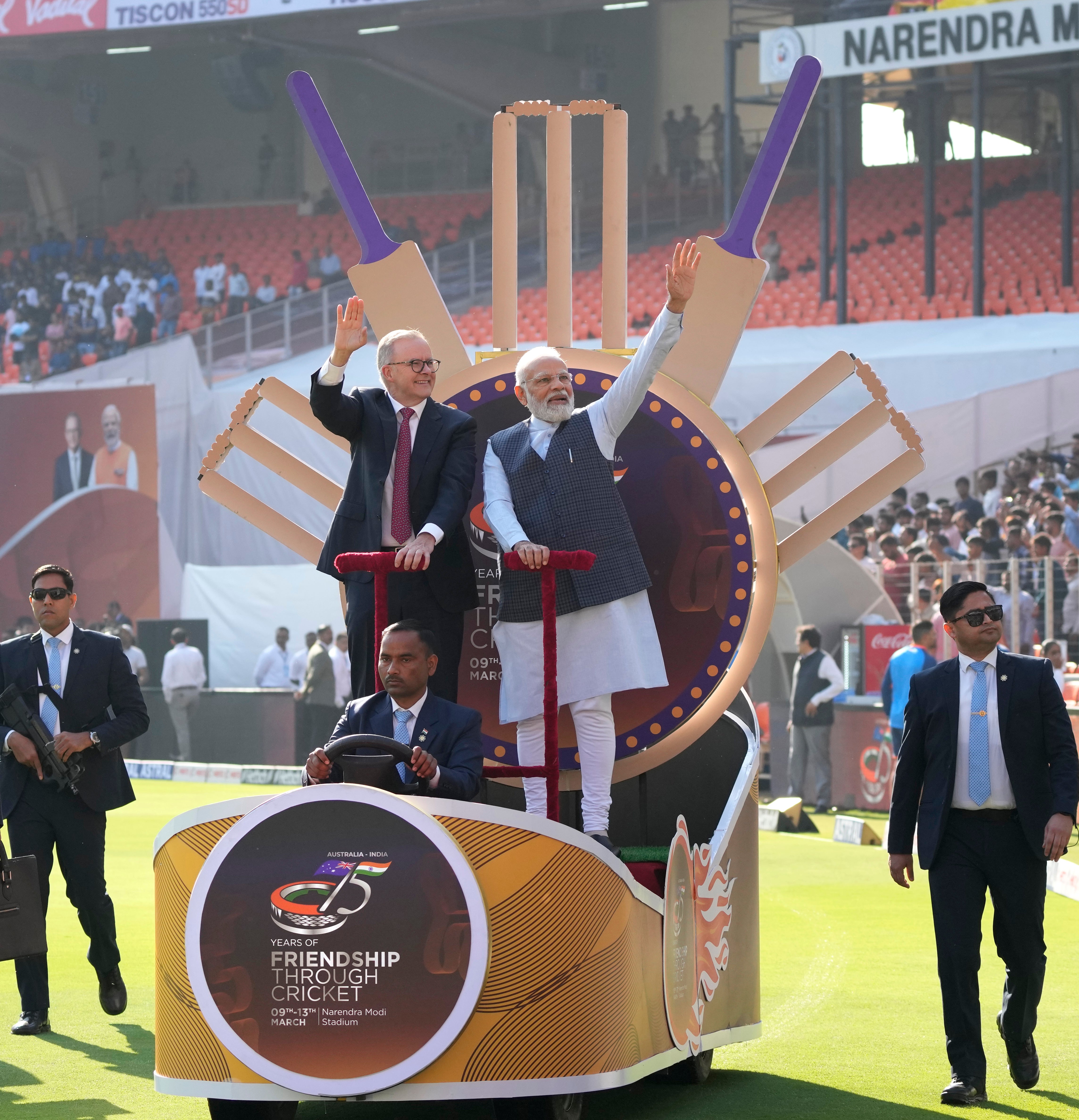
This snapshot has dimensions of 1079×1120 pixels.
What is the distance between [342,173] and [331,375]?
1.63m

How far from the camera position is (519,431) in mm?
5523

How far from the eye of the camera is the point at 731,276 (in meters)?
6.24

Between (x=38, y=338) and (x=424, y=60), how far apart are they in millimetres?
8573

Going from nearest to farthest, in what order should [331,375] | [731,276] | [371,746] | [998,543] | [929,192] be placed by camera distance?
[371,746], [331,375], [731,276], [998,543], [929,192]

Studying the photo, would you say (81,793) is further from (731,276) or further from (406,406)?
(731,276)

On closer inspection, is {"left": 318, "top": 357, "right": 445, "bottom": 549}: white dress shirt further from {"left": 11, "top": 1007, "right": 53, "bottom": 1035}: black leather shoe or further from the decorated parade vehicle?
{"left": 11, "top": 1007, "right": 53, "bottom": 1035}: black leather shoe

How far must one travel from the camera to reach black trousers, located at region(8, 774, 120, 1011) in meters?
6.66

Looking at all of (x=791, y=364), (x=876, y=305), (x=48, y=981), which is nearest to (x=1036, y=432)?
(x=791, y=364)

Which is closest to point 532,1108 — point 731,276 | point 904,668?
point 731,276

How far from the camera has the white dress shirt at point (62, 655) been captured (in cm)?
679

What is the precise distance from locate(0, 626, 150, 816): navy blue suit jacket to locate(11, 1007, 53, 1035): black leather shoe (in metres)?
0.73

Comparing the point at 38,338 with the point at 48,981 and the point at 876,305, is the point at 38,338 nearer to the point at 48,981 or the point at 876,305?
the point at 876,305

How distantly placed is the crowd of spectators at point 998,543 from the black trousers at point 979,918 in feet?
14.4

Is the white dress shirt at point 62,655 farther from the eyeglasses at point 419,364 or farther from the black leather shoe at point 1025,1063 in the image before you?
the black leather shoe at point 1025,1063
